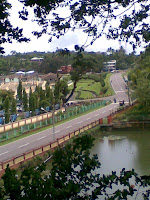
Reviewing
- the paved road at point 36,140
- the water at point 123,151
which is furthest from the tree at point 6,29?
the paved road at point 36,140

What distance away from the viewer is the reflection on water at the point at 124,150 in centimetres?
1351

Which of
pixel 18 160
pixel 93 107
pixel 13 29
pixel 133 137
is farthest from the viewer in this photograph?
pixel 93 107

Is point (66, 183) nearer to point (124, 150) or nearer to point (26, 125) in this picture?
point (124, 150)

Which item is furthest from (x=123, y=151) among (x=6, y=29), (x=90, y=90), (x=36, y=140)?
(x=90, y=90)

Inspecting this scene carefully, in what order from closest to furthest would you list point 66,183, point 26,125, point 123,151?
point 66,183, point 123,151, point 26,125

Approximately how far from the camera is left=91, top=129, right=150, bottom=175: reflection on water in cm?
1351

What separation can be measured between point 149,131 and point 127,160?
9.78m

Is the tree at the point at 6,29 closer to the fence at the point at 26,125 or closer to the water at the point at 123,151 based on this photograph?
the water at the point at 123,151

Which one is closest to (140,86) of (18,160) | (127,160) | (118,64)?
(127,160)

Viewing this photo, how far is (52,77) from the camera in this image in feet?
165

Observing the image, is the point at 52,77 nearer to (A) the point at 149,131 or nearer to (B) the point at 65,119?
(B) the point at 65,119

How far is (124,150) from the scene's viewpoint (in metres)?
17.5

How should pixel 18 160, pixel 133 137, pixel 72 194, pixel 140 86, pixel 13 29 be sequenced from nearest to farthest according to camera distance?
1. pixel 72 194
2. pixel 13 29
3. pixel 18 160
4. pixel 133 137
5. pixel 140 86

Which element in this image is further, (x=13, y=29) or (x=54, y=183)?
(x=13, y=29)
